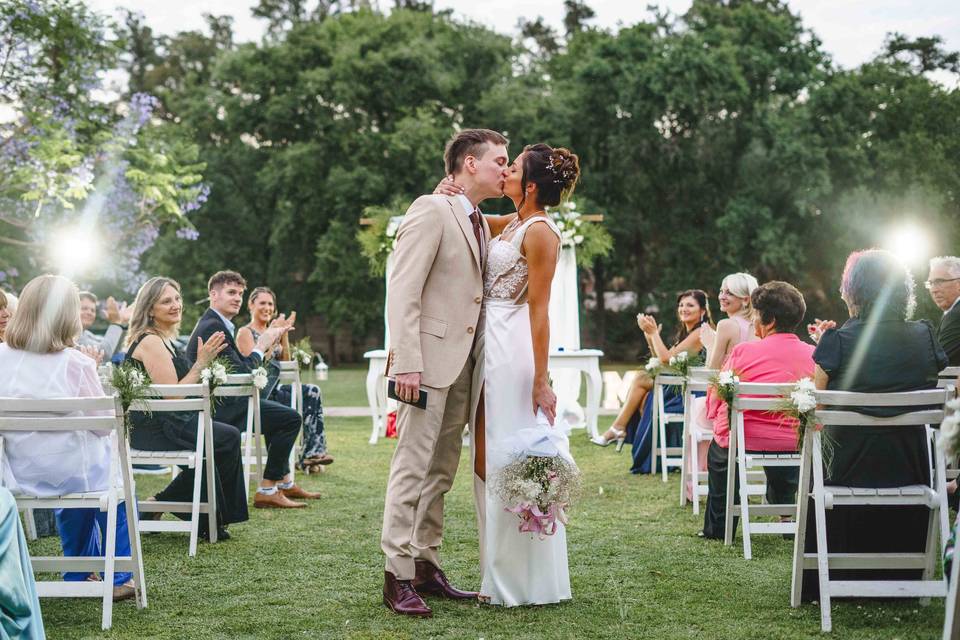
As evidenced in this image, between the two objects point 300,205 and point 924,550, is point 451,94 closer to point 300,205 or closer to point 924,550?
point 300,205

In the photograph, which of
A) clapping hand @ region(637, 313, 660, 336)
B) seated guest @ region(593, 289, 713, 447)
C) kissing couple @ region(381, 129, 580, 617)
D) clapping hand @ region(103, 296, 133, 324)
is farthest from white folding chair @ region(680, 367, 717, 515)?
clapping hand @ region(103, 296, 133, 324)

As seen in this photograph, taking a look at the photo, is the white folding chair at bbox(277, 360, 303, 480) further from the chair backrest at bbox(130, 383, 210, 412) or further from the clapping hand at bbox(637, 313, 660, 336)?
the clapping hand at bbox(637, 313, 660, 336)

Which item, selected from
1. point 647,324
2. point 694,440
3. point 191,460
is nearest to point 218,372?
point 191,460

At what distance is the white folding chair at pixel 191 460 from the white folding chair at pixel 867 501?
10.8ft

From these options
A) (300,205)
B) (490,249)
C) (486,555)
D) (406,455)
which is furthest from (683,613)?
(300,205)

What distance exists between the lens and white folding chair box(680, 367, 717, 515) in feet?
23.3

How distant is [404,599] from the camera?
176 inches

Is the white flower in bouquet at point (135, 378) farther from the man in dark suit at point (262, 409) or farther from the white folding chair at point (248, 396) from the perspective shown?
the man in dark suit at point (262, 409)

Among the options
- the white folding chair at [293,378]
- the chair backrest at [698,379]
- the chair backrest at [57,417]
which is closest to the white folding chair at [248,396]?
the white folding chair at [293,378]

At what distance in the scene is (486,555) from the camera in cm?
459

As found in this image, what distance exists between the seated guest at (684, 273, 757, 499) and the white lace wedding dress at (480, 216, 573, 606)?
284cm

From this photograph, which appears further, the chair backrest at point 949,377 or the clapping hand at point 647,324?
the clapping hand at point 647,324

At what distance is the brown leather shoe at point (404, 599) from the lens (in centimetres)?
444

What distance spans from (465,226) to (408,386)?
0.77m
